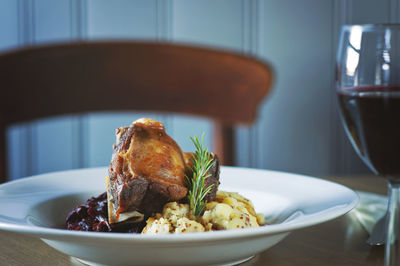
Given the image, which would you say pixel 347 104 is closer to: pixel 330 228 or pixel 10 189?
pixel 330 228

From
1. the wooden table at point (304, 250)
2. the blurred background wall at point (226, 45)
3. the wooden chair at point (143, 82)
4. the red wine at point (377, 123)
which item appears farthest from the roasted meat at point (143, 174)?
the blurred background wall at point (226, 45)

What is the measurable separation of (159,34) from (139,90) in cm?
165

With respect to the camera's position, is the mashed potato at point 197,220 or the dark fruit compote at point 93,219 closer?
the mashed potato at point 197,220

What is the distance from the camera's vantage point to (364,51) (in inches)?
A: 30.2

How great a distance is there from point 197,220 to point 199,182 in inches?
3.0

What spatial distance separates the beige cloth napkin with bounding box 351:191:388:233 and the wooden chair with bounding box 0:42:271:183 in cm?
149

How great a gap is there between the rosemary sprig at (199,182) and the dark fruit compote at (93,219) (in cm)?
11

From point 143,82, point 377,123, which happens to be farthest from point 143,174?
point 143,82

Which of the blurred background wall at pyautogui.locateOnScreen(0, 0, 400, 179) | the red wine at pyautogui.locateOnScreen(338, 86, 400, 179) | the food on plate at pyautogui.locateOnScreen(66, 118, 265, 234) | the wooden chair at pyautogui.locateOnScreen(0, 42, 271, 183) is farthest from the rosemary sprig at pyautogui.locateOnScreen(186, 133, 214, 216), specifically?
the blurred background wall at pyautogui.locateOnScreen(0, 0, 400, 179)

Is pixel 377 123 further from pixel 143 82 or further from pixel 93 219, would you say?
pixel 143 82

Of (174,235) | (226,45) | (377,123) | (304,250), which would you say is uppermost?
(226,45)

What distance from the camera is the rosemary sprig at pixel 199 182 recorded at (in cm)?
101

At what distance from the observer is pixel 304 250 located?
101 centimetres

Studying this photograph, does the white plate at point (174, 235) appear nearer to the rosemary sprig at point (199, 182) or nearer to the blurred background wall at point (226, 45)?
the rosemary sprig at point (199, 182)
